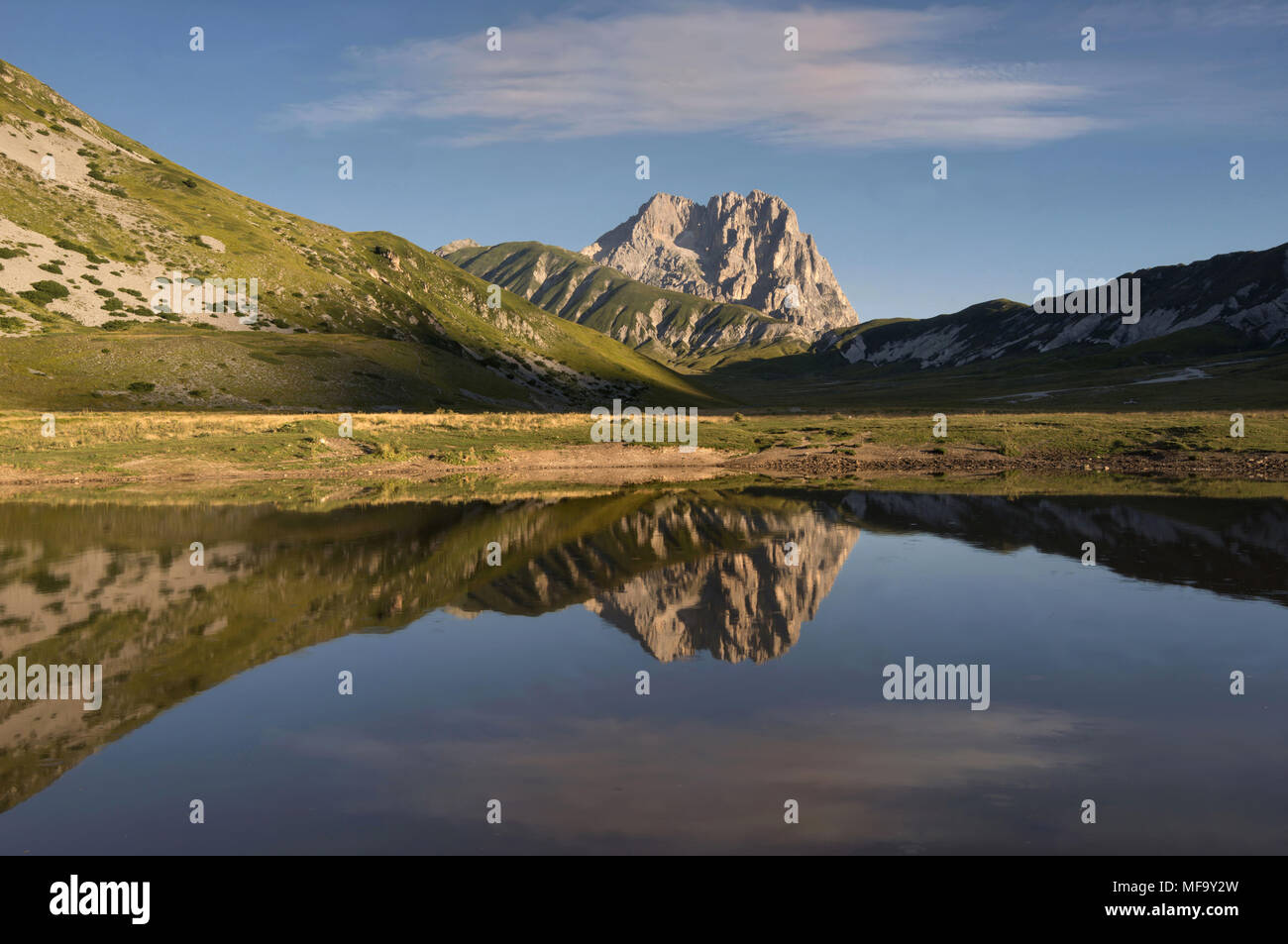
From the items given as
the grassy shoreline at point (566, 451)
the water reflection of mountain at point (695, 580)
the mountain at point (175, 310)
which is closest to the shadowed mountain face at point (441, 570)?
the water reflection of mountain at point (695, 580)

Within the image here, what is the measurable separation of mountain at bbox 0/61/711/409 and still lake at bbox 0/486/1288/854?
76.5 meters

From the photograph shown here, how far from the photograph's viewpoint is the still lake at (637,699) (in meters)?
10.3

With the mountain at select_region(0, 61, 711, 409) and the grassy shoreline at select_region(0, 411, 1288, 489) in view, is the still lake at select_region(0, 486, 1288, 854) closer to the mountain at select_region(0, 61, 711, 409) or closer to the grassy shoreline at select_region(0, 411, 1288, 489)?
the grassy shoreline at select_region(0, 411, 1288, 489)

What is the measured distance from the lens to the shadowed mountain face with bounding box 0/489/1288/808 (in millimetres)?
16797

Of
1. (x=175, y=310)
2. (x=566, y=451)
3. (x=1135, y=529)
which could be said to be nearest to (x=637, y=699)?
(x=1135, y=529)

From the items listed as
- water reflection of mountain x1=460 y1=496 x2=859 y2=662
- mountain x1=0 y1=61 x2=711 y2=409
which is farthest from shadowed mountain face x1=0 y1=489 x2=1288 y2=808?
mountain x1=0 y1=61 x2=711 y2=409

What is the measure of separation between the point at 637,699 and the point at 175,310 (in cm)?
14355

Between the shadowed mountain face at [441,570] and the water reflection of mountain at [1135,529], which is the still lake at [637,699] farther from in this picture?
the water reflection of mountain at [1135,529]

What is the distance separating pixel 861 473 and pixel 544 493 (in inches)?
983

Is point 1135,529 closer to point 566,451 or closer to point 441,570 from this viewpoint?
point 441,570

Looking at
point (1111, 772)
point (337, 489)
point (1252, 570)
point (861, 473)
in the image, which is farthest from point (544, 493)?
point (1111, 772)

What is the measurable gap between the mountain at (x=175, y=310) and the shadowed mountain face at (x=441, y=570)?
2622 inches

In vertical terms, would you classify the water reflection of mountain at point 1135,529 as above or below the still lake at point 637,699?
above

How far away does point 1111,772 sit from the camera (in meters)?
11.6
